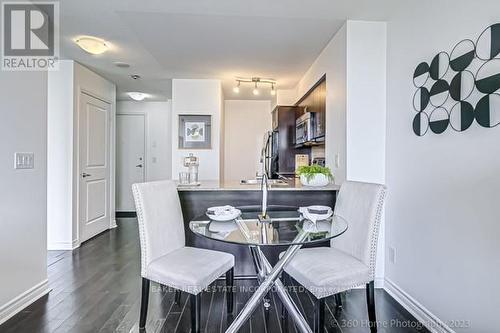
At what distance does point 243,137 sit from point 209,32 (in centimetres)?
335

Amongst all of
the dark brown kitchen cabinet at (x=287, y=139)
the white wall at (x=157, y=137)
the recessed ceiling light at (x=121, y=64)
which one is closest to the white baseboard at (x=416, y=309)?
the dark brown kitchen cabinet at (x=287, y=139)

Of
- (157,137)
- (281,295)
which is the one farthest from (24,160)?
(157,137)

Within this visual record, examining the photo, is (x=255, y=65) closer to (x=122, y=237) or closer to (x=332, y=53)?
(x=332, y=53)

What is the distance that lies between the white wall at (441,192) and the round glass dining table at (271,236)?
0.67 m

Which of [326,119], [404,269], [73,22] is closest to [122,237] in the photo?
[73,22]

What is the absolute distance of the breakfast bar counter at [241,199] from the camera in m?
2.73

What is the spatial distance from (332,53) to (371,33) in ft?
1.59

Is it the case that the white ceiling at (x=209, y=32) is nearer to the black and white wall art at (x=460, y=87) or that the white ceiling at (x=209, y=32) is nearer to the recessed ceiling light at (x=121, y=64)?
the recessed ceiling light at (x=121, y=64)

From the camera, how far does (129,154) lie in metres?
6.27

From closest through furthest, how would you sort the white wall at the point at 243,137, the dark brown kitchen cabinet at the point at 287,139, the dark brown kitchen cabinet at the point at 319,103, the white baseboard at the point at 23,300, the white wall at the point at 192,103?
1. the white baseboard at the point at 23,300
2. the dark brown kitchen cabinet at the point at 319,103
3. the white wall at the point at 192,103
4. the dark brown kitchen cabinet at the point at 287,139
5. the white wall at the point at 243,137

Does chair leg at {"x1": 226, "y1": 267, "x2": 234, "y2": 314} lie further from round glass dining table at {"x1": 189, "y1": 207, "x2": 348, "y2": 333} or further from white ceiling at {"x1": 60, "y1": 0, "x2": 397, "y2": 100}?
white ceiling at {"x1": 60, "y1": 0, "x2": 397, "y2": 100}

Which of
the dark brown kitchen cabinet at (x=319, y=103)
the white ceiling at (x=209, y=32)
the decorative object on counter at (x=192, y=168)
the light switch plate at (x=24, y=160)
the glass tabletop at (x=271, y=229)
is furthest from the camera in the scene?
the dark brown kitchen cabinet at (x=319, y=103)

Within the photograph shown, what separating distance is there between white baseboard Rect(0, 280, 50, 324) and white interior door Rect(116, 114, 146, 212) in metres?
3.82

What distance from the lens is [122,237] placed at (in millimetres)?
4426
